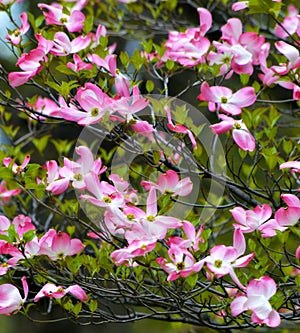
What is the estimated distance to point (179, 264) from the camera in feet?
2.84

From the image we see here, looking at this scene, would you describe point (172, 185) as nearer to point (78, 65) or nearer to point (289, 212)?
point (289, 212)

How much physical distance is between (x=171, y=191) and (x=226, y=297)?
0.18 metres

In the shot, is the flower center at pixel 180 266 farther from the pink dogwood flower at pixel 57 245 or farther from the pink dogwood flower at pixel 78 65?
the pink dogwood flower at pixel 78 65

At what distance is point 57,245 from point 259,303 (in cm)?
32

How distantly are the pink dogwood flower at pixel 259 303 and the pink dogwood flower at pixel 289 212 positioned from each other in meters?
0.09

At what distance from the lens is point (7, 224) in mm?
1048

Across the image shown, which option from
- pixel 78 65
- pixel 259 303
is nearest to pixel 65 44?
pixel 78 65

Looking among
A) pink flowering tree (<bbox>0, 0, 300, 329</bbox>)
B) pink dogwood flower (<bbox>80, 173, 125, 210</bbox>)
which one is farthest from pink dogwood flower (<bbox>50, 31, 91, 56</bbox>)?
pink dogwood flower (<bbox>80, 173, 125, 210</bbox>)

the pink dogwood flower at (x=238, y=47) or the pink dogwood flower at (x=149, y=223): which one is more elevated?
the pink dogwood flower at (x=238, y=47)

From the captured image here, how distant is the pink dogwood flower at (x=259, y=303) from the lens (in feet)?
2.76

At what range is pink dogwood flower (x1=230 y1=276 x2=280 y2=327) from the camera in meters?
0.84

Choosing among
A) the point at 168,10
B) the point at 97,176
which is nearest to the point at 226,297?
the point at 97,176

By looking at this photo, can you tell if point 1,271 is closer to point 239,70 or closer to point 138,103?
point 138,103

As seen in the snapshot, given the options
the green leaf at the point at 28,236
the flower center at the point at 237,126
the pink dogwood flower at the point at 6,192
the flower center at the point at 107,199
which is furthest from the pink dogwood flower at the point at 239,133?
the pink dogwood flower at the point at 6,192
